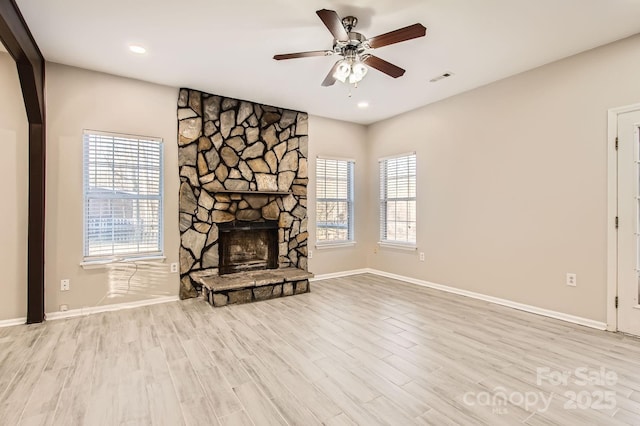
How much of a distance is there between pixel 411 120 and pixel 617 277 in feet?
10.7

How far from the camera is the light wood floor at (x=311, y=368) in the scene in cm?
185

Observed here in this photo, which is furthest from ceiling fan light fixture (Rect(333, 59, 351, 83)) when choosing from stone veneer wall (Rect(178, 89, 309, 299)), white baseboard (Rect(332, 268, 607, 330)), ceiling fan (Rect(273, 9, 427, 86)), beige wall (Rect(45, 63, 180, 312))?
white baseboard (Rect(332, 268, 607, 330))

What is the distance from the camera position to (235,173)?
461 centimetres

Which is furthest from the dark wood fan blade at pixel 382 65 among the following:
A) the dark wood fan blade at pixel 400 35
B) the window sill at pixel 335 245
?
the window sill at pixel 335 245

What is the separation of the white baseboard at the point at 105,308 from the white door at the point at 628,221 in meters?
4.87

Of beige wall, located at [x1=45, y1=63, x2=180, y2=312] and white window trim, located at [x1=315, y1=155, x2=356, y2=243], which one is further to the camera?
white window trim, located at [x1=315, y1=155, x2=356, y2=243]

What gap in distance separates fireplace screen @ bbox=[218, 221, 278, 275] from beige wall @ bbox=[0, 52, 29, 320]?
205 centimetres

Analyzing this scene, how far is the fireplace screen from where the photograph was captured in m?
4.55

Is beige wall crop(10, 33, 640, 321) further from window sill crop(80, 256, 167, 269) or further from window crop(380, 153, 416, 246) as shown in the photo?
window crop(380, 153, 416, 246)

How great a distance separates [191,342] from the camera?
2.85 meters

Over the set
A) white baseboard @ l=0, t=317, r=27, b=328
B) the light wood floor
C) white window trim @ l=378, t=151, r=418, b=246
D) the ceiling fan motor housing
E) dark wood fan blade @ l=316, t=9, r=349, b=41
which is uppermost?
the ceiling fan motor housing

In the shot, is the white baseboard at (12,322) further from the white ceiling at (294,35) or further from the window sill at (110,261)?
the white ceiling at (294,35)

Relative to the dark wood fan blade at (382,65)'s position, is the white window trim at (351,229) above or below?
below

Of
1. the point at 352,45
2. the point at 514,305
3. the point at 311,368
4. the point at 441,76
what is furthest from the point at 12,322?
the point at 514,305
